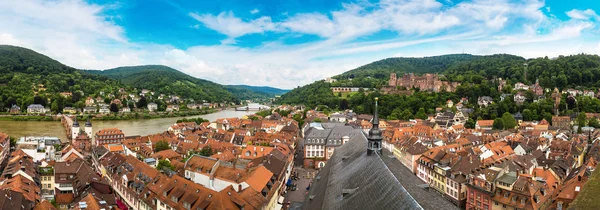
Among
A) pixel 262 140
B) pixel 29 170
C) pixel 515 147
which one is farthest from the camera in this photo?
pixel 262 140

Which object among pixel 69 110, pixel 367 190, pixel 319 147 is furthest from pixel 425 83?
pixel 367 190

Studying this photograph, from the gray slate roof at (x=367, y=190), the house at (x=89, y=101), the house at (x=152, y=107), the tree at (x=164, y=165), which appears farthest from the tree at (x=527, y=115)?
the house at (x=89, y=101)

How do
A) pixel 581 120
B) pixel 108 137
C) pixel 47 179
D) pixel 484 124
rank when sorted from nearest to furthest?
pixel 47 179, pixel 108 137, pixel 581 120, pixel 484 124

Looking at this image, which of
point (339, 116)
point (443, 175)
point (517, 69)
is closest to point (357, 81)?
point (517, 69)

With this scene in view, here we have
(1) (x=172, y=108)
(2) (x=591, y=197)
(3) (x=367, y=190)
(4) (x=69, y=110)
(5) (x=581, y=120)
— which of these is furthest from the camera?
(1) (x=172, y=108)

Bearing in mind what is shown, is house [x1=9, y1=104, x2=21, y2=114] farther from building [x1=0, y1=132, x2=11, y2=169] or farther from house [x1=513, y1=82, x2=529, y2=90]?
house [x1=513, y1=82, x2=529, y2=90]

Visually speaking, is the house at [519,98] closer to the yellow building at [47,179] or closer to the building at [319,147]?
the building at [319,147]

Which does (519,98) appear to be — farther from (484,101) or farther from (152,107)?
(152,107)

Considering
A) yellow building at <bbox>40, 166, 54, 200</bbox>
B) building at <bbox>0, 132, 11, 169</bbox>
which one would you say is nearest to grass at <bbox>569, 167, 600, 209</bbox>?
yellow building at <bbox>40, 166, 54, 200</bbox>

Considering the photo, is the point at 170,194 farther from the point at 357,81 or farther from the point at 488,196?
the point at 357,81
